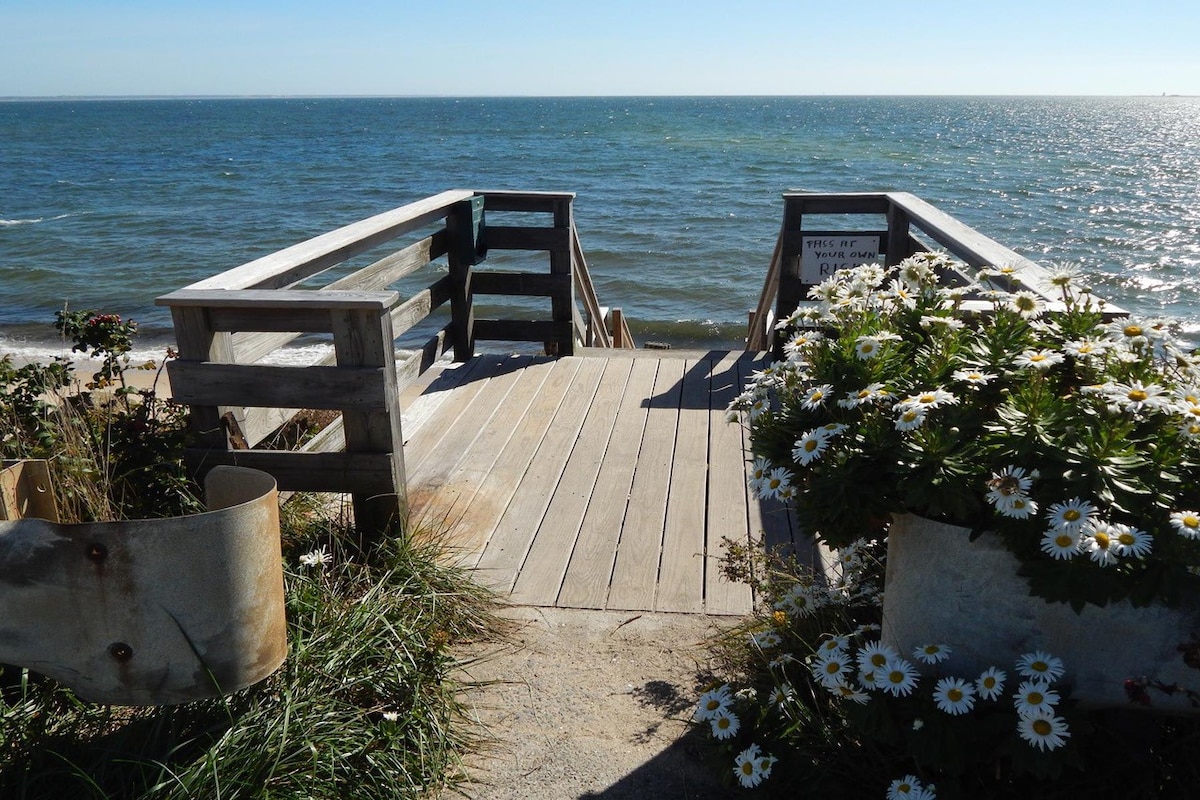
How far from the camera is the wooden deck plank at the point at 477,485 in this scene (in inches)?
155

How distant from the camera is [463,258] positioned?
235 inches

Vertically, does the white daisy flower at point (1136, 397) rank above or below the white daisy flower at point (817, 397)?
above

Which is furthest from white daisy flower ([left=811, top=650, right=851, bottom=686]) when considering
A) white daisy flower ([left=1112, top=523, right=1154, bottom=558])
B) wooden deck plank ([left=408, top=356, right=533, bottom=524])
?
wooden deck plank ([left=408, top=356, right=533, bottom=524])

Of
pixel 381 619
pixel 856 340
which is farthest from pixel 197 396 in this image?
pixel 856 340

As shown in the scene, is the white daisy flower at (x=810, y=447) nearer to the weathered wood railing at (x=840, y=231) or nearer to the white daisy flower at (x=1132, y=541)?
the white daisy flower at (x=1132, y=541)

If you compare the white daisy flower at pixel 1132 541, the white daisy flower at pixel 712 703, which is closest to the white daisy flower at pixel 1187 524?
the white daisy flower at pixel 1132 541

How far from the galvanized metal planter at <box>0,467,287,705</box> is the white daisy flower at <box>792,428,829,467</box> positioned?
1.23m

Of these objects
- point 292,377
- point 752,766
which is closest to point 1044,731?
point 752,766

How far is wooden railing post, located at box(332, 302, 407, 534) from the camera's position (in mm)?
3250

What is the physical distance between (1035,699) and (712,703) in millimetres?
809

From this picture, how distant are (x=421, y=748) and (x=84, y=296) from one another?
53.1 feet

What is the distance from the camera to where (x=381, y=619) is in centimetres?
283

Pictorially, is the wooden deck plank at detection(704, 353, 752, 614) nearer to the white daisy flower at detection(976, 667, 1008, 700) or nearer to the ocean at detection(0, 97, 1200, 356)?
the white daisy flower at detection(976, 667, 1008, 700)

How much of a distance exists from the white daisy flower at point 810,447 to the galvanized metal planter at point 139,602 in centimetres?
123
